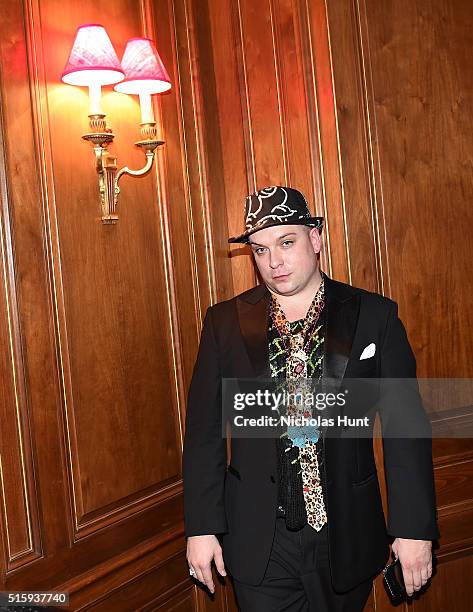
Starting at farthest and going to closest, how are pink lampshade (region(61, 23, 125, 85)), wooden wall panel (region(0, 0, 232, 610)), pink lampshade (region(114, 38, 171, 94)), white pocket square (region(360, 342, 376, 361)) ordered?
pink lampshade (region(114, 38, 171, 94)) → white pocket square (region(360, 342, 376, 361)) → pink lampshade (region(61, 23, 125, 85)) → wooden wall panel (region(0, 0, 232, 610))

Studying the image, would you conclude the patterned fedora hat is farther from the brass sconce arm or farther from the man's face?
the brass sconce arm

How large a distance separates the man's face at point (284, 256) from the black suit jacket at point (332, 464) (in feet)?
0.44

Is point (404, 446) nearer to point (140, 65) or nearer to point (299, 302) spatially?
point (299, 302)

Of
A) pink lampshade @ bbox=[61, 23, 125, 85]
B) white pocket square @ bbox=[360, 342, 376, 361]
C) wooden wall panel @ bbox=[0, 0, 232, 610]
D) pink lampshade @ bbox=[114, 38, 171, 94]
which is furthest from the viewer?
pink lampshade @ bbox=[114, 38, 171, 94]

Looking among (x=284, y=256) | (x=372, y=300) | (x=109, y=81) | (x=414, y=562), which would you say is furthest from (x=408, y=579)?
(x=109, y=81)

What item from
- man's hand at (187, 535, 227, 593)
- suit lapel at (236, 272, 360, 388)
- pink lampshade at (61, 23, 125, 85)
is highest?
pink lampshade at (61, 23, 125, 85)

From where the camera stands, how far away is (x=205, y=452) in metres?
2.43

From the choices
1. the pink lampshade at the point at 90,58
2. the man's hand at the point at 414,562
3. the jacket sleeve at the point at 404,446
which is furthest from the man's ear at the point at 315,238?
the man's hand at the point at 414,562

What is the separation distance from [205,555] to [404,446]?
2.23 ft

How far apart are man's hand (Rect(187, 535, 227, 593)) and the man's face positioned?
31.0 inches

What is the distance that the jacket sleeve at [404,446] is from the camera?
2303mm

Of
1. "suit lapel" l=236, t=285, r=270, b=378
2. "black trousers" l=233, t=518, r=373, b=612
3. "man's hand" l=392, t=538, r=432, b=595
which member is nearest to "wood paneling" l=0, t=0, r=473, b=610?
"suit lapel" l=236, t=285, r=270, b=378

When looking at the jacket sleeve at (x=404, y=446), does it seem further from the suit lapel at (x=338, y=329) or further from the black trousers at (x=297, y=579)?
the black trousers at (x=297, y=579)

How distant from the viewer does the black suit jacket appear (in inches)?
90.7
